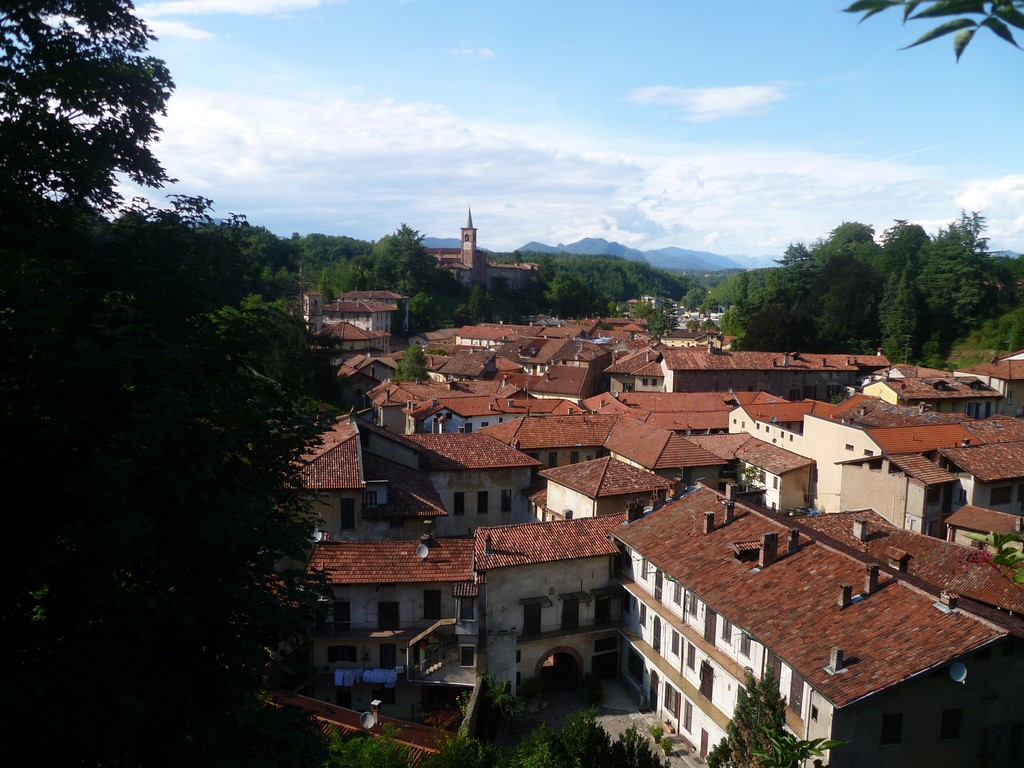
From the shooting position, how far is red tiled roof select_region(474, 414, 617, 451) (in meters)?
35.8

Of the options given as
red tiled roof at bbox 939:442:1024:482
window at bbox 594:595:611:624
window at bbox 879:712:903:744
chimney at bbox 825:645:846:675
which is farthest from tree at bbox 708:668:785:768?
red tiled roof at bbox 939:442:1024:482

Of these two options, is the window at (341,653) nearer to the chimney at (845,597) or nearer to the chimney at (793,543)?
the chimney at (793,543)

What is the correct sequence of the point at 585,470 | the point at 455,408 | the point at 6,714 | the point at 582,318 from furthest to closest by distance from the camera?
the point at 582,318
the point at 455,408
the point at 585,470
the point at 6,714

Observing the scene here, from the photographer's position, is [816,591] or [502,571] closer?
[816,591]

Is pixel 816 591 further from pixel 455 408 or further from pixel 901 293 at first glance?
pixel 901 293

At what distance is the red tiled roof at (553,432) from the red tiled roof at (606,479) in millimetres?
5571

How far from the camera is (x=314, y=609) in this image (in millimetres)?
9898

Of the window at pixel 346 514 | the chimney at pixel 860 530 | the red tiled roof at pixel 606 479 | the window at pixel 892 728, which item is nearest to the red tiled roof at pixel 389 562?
the window at pixel 346 514

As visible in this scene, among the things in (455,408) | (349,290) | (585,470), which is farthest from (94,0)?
(349,290)

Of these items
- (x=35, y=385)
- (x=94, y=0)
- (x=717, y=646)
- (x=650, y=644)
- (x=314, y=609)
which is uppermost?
(x=94, y=0)

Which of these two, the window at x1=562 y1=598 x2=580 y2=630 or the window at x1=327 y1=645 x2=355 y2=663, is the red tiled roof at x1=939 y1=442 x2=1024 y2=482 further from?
the window at x1=327 y1=645 x2=355 y2=663

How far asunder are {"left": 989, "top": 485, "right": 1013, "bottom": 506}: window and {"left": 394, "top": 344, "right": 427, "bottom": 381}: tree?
44742mm

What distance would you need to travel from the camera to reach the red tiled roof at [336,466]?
2520cm

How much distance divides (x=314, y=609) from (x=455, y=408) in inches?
1437
